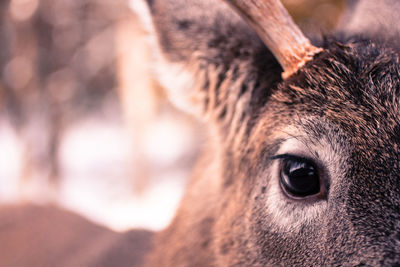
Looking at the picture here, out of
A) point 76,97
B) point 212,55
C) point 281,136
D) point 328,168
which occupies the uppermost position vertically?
point 76,97

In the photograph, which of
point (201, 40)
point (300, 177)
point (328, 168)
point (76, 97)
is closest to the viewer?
point (328, 168)

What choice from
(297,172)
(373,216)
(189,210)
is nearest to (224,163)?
(189,210)

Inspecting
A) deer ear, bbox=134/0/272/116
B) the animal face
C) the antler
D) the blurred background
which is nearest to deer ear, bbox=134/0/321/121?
deer ear, bbox=134/0/272/116

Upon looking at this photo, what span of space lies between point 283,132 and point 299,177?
256 mm

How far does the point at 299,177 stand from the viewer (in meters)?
2.17

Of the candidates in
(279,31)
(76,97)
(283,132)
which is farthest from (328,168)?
(76,97)

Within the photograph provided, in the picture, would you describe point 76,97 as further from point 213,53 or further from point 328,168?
point 328,168

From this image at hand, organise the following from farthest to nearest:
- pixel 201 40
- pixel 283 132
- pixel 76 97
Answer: pixel 76 97 → pixel 201 40 → pixel 283 132

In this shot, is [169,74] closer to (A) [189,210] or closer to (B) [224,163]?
(B) [224,163]

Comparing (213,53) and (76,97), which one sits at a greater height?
(76,97)

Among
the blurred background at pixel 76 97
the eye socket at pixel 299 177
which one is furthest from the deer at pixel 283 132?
the blurred background at pixel 76 97

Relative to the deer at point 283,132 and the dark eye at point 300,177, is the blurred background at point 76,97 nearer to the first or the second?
the deer at point 283,132

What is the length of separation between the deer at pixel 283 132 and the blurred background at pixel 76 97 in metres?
4.60

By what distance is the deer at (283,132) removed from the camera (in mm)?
1907
